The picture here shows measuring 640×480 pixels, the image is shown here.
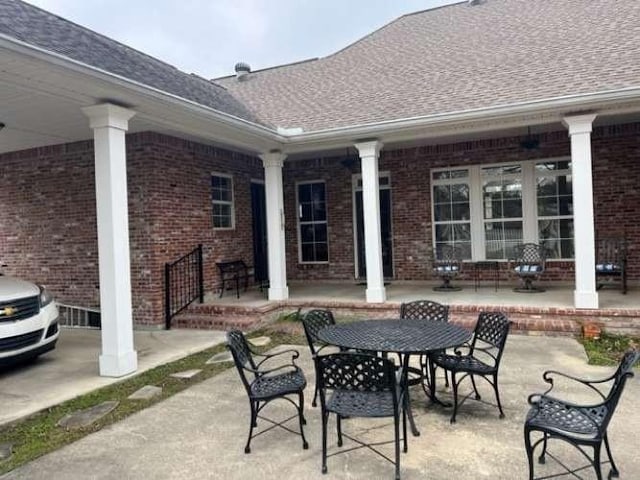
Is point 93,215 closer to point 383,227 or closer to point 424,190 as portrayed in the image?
point 383,227

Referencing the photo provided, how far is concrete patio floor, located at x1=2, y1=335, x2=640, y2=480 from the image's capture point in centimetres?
301

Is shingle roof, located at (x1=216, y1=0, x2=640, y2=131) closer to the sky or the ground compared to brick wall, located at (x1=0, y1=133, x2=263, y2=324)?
closer to the sky

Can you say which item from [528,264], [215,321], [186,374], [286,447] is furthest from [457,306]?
[286,447]

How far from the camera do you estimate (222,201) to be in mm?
9055

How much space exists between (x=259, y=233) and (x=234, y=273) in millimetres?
1398

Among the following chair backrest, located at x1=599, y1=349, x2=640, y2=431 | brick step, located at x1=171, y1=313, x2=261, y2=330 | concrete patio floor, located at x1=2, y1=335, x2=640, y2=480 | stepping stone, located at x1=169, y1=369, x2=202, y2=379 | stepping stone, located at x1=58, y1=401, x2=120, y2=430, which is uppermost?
chair backrest, located at x1=599, y1=349, x2=640, y2=431

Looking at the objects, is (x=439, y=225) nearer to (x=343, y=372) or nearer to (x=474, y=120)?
(x=474, y=120)

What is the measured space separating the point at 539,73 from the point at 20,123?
7.36 m

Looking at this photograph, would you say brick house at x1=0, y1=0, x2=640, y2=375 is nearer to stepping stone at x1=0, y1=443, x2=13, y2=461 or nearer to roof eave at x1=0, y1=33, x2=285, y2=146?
roof eave at x1=0, y1=33, x2=285, y2=146

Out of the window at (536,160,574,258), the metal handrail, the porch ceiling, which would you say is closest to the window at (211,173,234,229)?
the metal handrail

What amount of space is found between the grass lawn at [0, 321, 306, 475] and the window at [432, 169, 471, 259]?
4832 mm

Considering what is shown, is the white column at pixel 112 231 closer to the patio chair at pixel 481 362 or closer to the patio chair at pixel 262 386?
the patio chair at pixel 262 386

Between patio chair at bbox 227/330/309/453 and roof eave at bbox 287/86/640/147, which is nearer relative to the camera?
patio chair at bbox 227/330/309/453

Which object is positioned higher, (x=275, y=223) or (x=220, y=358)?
(x=275, y=223)
